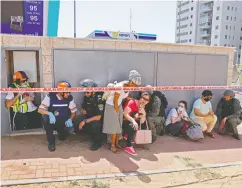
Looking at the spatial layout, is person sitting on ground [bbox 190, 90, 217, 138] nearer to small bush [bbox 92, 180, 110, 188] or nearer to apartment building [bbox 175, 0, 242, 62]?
small bush [bbox 92, 180, 110, 188]

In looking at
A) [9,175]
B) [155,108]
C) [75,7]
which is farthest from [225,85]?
[75,7]

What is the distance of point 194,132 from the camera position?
17.1 ft

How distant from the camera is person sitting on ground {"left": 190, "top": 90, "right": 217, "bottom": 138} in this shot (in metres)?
5.62

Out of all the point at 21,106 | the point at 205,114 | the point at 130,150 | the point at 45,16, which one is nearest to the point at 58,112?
the point at 21,106

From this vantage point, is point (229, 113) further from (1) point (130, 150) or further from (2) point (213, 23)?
(2) point (213, 23)

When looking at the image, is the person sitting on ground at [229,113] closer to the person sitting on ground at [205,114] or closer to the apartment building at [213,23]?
the person sitting on ground at [205,114]

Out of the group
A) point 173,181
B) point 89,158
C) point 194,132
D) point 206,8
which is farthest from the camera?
point 206,8

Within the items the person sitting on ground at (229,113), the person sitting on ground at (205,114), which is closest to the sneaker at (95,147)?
the person sitting on ground at (205,114)

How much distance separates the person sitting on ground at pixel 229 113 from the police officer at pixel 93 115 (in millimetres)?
3162

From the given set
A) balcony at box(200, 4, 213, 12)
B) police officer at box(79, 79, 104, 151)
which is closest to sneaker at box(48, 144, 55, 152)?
police officer at box(79, 79, 104, 151)

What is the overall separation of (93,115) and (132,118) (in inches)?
31.0

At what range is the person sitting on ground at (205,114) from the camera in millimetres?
5621

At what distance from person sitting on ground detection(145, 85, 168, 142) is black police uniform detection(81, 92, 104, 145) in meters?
1.14

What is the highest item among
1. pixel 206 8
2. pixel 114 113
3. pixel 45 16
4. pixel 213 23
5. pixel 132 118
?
pixel 206 8
